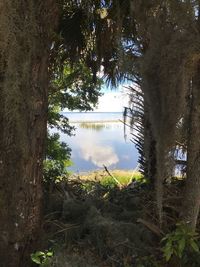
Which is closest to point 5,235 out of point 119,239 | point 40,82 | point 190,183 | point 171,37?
point 119,239

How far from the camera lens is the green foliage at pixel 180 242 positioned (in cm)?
394

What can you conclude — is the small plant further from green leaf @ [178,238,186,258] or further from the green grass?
the green grass

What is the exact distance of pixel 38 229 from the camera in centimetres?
444

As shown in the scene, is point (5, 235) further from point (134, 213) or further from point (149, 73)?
point (149, 73)

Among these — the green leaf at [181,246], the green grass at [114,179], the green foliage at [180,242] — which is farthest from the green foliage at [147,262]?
the green grass at [114,179]

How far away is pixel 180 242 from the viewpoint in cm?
396

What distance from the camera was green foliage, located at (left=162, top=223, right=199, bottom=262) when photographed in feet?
12.9

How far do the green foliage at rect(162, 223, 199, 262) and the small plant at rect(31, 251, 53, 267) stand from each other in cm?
100

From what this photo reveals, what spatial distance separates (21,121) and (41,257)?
4.02 ft

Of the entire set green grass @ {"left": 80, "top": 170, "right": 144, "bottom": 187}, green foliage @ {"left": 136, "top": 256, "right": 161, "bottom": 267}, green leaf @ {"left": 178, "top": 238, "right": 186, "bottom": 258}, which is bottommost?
green foliage @ {"left": 136, "top": 256, "right": 161, "bottom": 267}

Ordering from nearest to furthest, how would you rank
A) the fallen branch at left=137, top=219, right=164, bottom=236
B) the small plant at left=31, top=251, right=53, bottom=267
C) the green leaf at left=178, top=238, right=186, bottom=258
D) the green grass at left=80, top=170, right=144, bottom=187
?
the green leaf at left=178, top=238, right=186, bottom=258, the small plant at left=31, top=251, right=53, bottom=267, the fallen branch at left=137, top=219, right=164, bottom=236, the green grass at left=80, top=170, right=144, bottom=187

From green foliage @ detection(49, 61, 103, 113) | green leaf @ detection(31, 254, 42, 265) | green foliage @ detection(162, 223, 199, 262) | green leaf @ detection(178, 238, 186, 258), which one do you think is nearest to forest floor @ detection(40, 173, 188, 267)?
green leaf @ detection(31, 254, 42, 265)

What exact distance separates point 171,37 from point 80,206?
217 centimetres

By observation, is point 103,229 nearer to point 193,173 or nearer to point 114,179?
point 193,173
